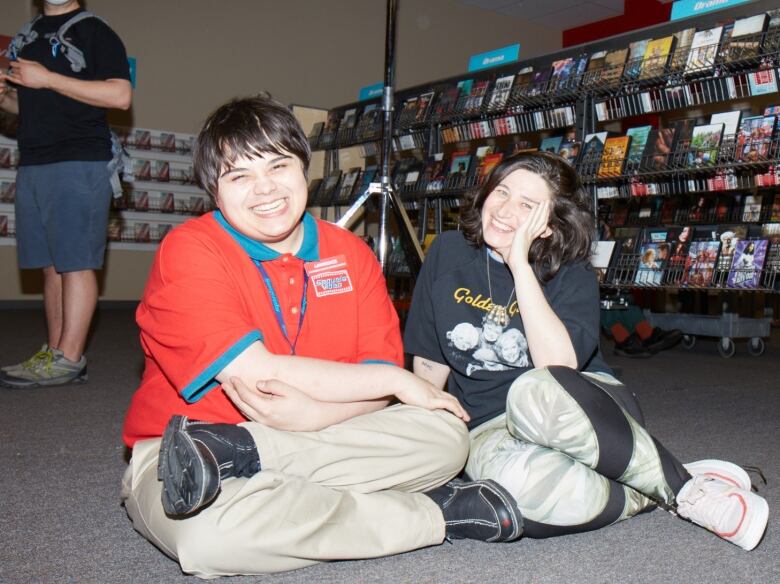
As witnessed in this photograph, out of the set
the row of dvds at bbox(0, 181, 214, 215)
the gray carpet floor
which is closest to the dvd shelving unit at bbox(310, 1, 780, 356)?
the gray carpet floor

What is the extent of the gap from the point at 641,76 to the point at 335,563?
2.55 m

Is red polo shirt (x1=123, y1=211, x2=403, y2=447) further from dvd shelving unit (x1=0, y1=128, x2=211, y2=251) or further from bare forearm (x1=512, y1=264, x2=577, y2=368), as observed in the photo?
dvd shelving unit (x1=0, y1=128, x2=211, y2=251)

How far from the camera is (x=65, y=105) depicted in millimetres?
2684

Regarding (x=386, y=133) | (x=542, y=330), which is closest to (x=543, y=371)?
(x=542, y=330)

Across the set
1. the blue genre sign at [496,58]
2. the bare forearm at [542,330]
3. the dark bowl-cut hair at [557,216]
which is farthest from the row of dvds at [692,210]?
the bare forearm at [542,330]

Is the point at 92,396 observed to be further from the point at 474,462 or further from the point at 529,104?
the point at 529,104

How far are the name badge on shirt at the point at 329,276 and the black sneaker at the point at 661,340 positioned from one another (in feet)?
10.2

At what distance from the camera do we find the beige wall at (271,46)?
21.4ft

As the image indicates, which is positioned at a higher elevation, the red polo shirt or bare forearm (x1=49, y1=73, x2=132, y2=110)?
bare forearm (x1=49, y1=73, x2=132, y2=110)

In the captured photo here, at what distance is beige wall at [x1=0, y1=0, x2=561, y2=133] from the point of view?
6.54m

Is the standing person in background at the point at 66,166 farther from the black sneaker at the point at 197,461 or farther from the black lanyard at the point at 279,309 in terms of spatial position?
the black sneaker at the point at 197,461

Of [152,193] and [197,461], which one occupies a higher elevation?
[152,193]

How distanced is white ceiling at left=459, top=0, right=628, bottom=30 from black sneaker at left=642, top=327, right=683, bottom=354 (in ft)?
16.7

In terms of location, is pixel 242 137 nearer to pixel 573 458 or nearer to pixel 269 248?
pixel 269 248
